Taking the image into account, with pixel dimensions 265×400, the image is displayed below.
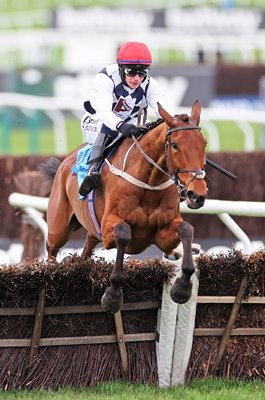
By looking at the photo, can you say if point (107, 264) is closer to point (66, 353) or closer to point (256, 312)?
point (66, 353)

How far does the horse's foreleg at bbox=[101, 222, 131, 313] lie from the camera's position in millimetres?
6047

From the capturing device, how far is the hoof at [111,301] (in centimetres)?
604

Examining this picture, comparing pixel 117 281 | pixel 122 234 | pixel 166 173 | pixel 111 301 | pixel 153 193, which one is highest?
pixel 166 173

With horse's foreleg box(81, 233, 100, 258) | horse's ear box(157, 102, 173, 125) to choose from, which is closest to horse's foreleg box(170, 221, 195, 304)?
horse's ear box(157, 102, 173, 125)

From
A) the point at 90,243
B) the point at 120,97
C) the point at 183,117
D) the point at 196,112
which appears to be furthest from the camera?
the point at 90,243

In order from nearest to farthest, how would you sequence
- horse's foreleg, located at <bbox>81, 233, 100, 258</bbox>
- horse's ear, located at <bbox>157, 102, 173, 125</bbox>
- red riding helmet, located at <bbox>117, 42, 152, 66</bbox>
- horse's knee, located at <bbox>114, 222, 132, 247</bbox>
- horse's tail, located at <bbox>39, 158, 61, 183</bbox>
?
horse's ear, located at <bbox>157, 102, 173, 125</bbox> < horse's knee, located at <bbox>114, 222, 132, 247</bbox> < red riding helmet, located at <bbox>117, 42, 152, 66</bbox> < horse's foreleg, located at <bbox>81, 233, 100, 258</bbox> < horse's tail, located at <bbox>39, 158, 61, 183</bbox>

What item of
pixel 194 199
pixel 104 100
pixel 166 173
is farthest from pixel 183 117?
pixel 104 100

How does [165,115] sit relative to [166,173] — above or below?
above

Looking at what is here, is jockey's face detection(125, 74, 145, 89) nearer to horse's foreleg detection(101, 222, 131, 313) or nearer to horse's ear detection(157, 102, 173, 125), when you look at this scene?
horse's ear detection(157, 102, 173, 125)

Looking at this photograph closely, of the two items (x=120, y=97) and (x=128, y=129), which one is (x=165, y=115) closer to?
(x=128, y=129)

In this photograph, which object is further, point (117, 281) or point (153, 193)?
point (153, 193)

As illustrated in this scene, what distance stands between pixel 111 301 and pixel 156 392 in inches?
22.8

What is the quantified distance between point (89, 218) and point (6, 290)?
4.03 feet

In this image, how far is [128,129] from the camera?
21.3 ft
